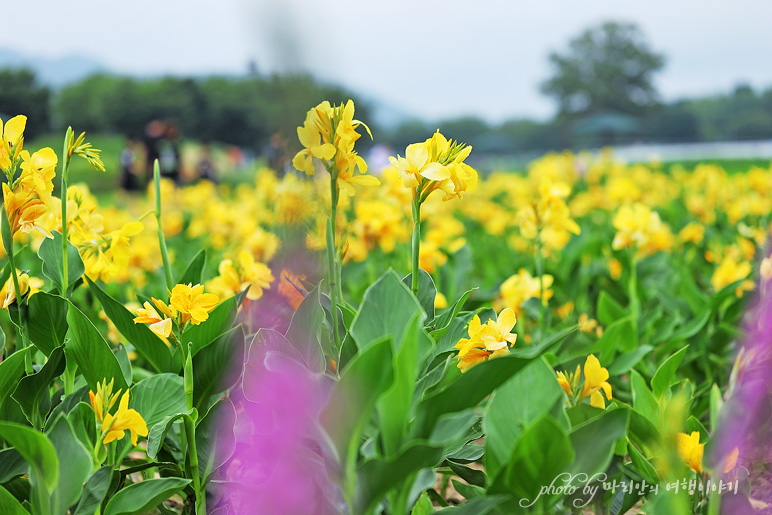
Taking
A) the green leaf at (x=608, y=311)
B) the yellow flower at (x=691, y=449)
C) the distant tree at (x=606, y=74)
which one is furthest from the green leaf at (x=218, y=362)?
the distant tree at (x=606, y=74)

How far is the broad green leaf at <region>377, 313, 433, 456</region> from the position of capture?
0.71 metres

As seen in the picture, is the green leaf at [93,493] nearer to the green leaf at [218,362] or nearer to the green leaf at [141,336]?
the green leaf at [218,362]

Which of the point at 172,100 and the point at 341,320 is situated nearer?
the point at 341,320

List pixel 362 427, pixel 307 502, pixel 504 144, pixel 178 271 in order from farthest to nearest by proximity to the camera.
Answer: pixel 504 144
pixel 178 271
pixel 307 502
pixel 362 427

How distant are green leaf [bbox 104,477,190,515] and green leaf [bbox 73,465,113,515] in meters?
0.02

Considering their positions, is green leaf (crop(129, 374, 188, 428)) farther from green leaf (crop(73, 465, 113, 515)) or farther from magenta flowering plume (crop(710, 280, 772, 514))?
magenta flowering plume (crop(710, 280, 772, 514))

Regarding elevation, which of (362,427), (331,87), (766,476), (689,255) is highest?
(331,87)

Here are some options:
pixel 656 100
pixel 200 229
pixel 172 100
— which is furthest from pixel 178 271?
pixel 656 100

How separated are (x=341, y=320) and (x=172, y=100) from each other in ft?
58.8

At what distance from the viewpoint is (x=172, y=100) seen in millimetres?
17547

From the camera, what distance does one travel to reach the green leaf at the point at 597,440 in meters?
0.80

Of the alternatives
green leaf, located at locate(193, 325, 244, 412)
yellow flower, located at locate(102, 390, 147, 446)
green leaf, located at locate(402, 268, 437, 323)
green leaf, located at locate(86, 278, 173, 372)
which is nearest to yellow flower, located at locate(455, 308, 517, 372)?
green leaf, located at locate(402, 268, 437, 323)

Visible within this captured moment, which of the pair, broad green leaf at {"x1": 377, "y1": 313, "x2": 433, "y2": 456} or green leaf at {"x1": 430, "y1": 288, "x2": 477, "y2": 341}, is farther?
green leaf at {"x1": 430, "y1": 288, "x2": 477, "y2": 341}

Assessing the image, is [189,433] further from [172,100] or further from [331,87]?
[172,100]
